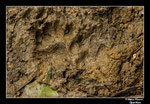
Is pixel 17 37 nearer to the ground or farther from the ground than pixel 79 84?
farther from the ground

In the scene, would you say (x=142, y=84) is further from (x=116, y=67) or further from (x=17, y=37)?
(x=17, y=37)

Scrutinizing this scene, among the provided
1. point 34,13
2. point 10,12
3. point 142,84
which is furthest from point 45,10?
point 142,84

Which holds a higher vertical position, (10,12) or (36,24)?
(10,12)

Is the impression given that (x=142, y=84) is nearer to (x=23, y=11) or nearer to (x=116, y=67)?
(x=116, y=67)

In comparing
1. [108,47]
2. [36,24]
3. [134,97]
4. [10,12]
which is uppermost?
[10,12]

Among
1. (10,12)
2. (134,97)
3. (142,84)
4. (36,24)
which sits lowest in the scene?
(134,97)

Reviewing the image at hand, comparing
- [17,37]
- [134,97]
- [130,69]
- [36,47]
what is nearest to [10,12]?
[17,37]
